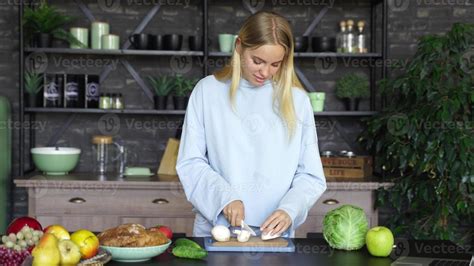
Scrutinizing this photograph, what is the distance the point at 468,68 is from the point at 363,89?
86 cm

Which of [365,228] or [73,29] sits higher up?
[73,29]

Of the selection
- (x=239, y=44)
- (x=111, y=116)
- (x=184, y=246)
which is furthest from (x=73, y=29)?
(x=184, y=246)

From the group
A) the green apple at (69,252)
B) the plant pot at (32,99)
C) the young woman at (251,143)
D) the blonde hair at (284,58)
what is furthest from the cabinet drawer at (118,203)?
the green apple at (69,252)

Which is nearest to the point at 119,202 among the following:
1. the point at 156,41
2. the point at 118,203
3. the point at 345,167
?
the point at 118,203

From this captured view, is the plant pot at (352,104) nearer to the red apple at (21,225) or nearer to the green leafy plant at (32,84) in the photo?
the green leafy plant at (32,84)

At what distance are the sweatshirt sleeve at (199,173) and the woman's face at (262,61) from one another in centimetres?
24

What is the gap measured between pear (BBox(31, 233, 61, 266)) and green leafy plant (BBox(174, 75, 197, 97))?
2.90 m

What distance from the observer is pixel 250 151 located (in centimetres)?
264

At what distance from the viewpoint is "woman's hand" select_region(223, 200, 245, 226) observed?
7.92 feet

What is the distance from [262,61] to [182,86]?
2.32m

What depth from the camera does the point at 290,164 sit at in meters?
2.65

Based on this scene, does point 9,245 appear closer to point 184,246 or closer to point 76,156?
point 184,246

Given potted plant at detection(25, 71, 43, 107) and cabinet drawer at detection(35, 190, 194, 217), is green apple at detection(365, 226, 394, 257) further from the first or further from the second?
potted plant at detection(25, 71, 43, 107)

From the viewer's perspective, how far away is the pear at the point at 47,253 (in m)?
1.87
